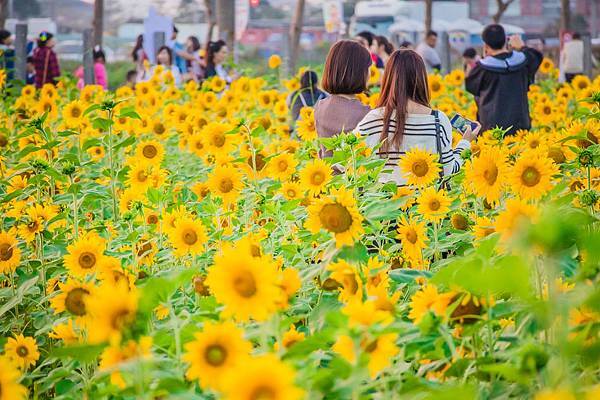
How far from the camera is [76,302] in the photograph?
2.03 meters

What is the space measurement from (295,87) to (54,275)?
4.17 meters

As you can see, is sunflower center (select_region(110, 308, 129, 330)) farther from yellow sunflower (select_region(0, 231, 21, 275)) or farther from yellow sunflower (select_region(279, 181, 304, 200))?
yellow sunflower (select_region(279, 181, 304, 200))

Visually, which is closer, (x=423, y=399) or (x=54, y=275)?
(x=423, y=399)

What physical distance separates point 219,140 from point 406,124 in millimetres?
616

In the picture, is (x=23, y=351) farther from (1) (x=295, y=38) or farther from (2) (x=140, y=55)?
(1) (x=295, y=38)

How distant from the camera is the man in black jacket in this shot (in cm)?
621

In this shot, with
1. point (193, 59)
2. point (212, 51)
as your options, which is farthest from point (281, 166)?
point (193, 59)

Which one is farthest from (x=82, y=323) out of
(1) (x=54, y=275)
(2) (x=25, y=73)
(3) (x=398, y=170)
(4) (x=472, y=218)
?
(2) (x=25, y=73)

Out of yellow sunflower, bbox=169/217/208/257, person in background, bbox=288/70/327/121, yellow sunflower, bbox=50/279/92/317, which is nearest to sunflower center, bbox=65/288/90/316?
yellow sunflower, bbox=50/279/92/317

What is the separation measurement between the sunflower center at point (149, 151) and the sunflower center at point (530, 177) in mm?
1842

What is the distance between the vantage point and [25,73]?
11633mm

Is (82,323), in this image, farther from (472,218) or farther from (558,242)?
(472,218)

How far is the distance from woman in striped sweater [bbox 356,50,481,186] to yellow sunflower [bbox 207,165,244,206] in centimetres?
58

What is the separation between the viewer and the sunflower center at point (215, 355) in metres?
1.57
